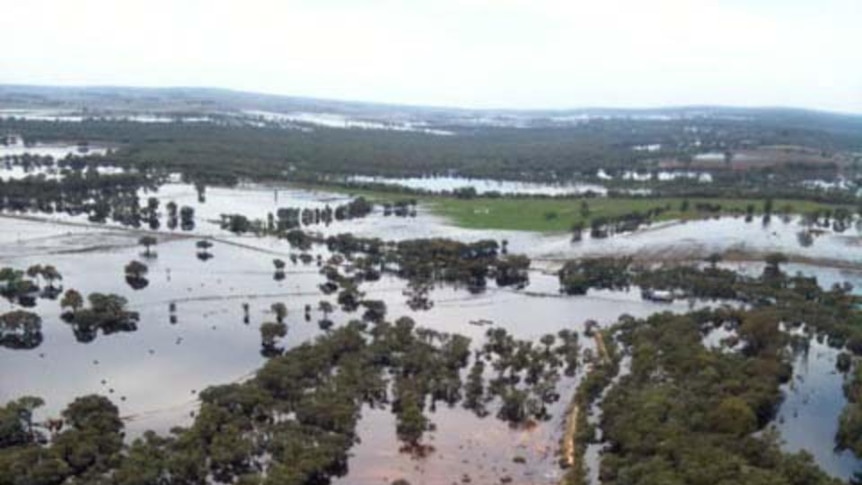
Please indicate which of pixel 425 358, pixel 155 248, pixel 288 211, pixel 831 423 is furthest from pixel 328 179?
pixel 831 423

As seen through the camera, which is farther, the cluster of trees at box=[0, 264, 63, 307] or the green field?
the green field

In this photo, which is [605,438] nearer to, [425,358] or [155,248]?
[425,358]

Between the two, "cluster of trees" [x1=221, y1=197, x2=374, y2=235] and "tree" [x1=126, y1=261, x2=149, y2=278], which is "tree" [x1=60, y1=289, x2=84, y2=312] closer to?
"tree" [x1=126, y1=261, x2=149, y2=278]

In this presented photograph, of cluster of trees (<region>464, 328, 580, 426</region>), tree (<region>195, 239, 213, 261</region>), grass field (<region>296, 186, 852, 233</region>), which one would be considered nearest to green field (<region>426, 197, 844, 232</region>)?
grass field (<region>296, 186, 852, 233</region>)

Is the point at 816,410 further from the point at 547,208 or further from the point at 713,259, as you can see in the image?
the point at 547,208

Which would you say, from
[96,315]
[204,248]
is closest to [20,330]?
[96,315]
